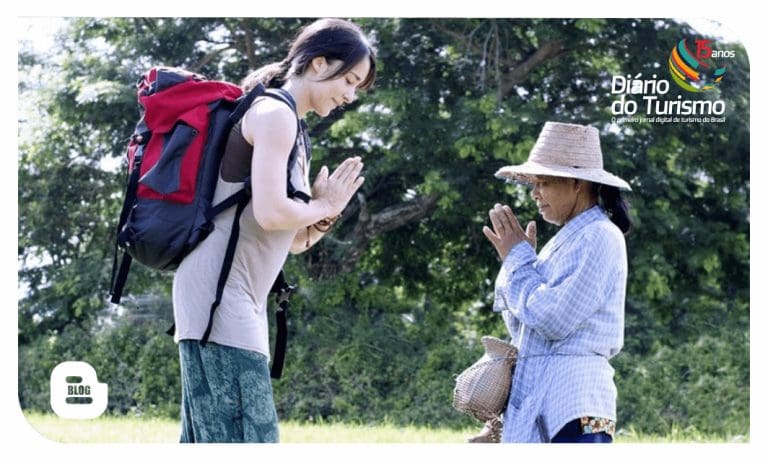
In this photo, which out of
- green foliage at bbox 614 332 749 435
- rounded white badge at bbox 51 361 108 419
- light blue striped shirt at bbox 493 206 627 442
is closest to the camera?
light blue striped shirt at bbox 493 206 627 442

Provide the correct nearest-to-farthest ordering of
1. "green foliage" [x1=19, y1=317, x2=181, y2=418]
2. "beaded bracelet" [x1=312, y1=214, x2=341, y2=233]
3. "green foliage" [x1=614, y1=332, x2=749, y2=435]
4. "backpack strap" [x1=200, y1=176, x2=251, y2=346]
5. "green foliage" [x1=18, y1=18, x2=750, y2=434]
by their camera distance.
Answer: "backpack strap" [x1=200, y1=176, x2=251, y2=346]
"beaded bracelet" [x1=312, y1=214, x2=341, y2=233]
"green foliage" [x1=19, y1=317, x2=181, y2=418]
"green foliage" [x1=18, y1=18, x2=750, y2=434]
"green foliage" [x1=614, y1=332, x2=749, y2=435]

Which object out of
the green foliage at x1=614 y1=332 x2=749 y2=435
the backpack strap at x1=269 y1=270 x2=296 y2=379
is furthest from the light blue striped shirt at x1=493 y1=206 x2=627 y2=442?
the green foliage at x1=614 y1=332 x2=749 y2=435

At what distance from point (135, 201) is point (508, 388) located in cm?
102

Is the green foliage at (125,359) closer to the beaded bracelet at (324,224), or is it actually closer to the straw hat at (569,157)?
the beaded bracelet at (324,224)

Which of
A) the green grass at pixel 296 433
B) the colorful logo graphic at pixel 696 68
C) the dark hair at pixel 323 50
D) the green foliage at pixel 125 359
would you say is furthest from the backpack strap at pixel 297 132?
the green foliage at pixel 125 359

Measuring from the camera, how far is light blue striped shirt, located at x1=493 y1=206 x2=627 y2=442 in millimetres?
2904

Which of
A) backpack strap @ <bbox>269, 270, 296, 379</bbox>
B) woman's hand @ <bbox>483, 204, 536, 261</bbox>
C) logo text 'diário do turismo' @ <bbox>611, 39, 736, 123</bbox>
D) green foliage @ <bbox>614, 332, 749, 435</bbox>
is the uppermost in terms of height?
logo text 'diário do turismo' @ <bbox>611, 39, 736, 123</bbox>

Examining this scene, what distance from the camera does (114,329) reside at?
7.59m

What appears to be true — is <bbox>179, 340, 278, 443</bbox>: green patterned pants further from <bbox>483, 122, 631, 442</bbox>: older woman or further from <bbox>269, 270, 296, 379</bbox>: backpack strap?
<bbox>483, 122, 631, 442</bbox>: older woman

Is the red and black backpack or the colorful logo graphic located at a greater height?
the colorful logo graphic

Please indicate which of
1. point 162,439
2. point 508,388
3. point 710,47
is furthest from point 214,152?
point 162,439

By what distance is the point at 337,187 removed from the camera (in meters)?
3.04

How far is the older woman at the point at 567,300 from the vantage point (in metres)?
2.91

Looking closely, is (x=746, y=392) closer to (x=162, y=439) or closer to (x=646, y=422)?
(x=646, y=422)
